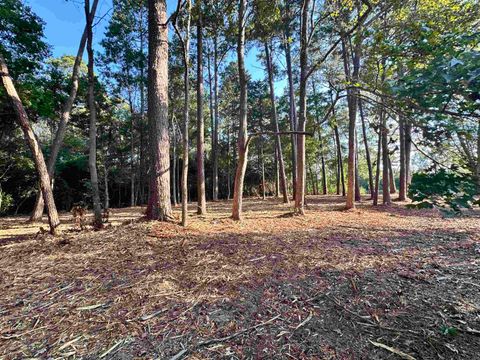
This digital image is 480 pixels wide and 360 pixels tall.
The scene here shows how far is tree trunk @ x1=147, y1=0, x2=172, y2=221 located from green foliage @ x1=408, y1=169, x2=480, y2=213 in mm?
3997

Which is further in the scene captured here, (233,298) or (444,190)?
(233,298)

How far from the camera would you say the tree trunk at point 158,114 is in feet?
14.6

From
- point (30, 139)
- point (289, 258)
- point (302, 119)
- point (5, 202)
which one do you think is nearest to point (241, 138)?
point (302, 119)

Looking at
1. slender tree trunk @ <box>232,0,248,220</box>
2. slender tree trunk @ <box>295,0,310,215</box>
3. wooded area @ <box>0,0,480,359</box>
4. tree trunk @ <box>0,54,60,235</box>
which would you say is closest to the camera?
wooded area @ <box>0,0,480,359</box>

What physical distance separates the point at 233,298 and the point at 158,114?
12.2 feet

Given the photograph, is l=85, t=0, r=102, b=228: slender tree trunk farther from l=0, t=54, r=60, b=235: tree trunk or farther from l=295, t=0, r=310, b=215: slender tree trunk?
l=295, t=0, r=310, b=215: slender tree trunk

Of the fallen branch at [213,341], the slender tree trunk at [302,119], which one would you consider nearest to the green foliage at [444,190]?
the fallen branch at [213,341]

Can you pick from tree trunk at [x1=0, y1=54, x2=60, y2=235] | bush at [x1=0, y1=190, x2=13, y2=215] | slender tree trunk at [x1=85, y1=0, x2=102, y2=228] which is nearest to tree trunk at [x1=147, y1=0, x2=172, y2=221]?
slender tree trunk at [x1=85, y1=0, x2=102, y2=228]

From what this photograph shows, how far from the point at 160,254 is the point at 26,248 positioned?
2.22 m

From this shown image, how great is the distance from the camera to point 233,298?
2217mm

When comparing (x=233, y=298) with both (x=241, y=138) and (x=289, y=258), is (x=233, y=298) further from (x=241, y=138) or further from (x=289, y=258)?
(x=241, y=138)

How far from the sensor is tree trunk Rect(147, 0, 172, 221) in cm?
446

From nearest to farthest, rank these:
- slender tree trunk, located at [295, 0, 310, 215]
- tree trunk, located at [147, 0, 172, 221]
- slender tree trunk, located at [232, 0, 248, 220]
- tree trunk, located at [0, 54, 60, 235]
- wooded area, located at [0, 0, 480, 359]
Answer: wooded area, located at [0, 0, 480, 359] → tree trunk, located at [0, 54, 60, 235] → tree trunk, located at [147, 0, 172, 221] → slender tree trunk, located at [232, 0, 248, 220] → slender tree trunk, located at [295, 0, 310, 215]

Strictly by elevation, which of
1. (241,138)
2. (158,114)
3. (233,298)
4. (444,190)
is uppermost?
(158,114)
